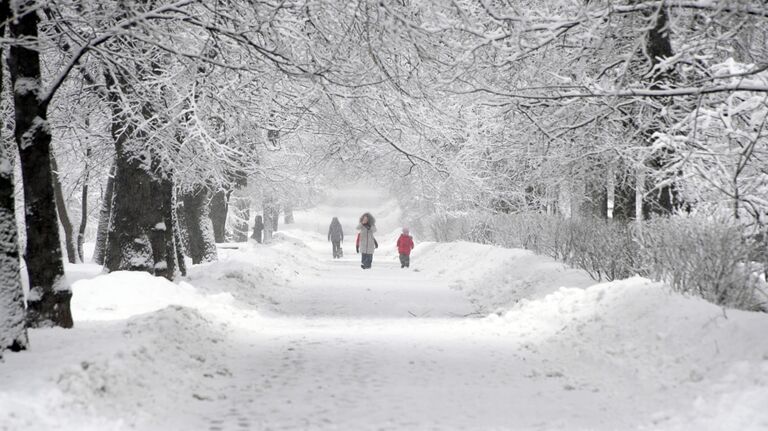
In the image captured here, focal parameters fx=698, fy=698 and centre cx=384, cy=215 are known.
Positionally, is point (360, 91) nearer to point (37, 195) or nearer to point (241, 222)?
point (37, 195)

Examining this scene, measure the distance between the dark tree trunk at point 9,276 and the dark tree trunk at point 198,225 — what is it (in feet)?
41.4

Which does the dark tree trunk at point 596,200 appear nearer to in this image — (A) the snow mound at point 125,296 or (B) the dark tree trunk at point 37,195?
(A) the snow mound at point 125,296

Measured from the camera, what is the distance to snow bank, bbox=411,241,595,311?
12664mm

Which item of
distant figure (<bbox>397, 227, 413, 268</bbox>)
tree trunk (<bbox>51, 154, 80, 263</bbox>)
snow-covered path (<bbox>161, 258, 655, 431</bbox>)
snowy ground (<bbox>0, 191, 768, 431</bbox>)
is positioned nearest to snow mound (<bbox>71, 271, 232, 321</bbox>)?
snowy ground (<bbox>0, 191, 768, 431</bbox>)

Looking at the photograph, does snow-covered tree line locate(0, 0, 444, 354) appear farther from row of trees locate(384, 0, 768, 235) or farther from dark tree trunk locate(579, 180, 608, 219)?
dark tree trunk locate(579, 180, 608, 219)

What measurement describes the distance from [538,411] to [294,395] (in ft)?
7.01

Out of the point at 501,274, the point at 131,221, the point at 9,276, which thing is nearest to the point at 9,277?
the point at 9,276

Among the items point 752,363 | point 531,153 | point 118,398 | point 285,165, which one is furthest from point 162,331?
point 285,165

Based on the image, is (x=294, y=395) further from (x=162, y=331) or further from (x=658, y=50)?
(x=658, y=50)

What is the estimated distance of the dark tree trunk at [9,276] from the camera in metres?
6.36

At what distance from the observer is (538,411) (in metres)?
5.83

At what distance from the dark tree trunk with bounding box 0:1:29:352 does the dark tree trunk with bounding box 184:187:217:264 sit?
41.4ft

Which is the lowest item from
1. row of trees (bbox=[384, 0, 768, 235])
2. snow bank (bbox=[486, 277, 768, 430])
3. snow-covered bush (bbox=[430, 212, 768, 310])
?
snow bank (bbox=[486, 277, 768, 430])

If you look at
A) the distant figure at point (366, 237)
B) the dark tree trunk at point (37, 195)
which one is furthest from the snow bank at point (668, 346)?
the distant figure at point (366, 237)
